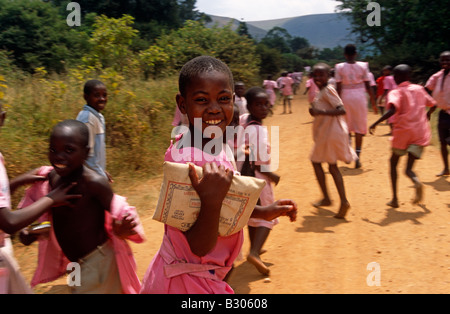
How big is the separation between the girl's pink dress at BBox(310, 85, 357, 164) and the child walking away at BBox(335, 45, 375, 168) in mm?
2179

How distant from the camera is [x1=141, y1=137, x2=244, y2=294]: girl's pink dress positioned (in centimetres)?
177

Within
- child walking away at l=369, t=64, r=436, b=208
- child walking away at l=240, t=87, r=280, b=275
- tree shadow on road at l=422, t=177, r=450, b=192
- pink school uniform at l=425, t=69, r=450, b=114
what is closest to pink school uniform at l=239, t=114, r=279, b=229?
child walking away at l=240, t=87, r=280, b=275

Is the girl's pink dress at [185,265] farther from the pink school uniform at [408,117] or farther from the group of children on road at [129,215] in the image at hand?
the pink school uniform at [408,117]

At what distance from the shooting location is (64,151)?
2.26m

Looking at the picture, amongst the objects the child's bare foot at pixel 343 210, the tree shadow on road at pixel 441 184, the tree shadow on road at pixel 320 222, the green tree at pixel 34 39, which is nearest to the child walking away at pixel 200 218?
the tree shadow on road at pixel 320 222

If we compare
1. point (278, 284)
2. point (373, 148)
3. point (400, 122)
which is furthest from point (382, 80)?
point (278, 284)

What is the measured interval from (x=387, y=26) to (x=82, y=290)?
24.4 metres

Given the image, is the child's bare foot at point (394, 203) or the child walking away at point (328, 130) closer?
the child walking away at point (328, 130)

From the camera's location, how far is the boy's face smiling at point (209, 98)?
67.2 inches

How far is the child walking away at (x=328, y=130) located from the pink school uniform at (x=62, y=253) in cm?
341

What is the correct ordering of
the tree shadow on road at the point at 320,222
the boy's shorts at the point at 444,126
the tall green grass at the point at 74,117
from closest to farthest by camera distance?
the tree shadow on road at the point at 320,222
the tall green grass at the point at 74,117
the boy's shorts at the point at 444,126

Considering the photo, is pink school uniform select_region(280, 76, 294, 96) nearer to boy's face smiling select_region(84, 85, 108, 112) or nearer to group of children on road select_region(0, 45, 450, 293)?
boy's face smiling select_region(84, 85, 108, 112)

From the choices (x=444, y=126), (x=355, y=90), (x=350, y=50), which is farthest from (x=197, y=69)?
(x=355, y=90)
